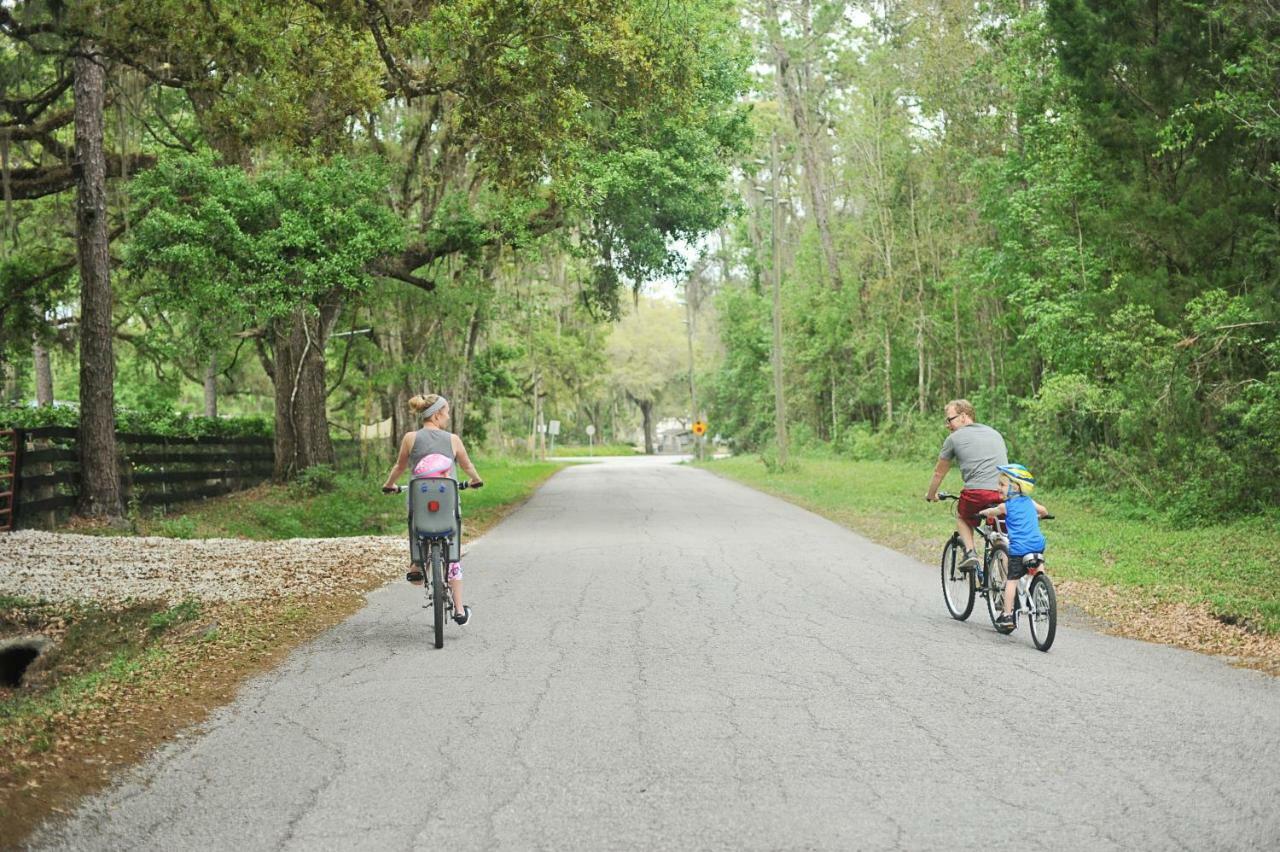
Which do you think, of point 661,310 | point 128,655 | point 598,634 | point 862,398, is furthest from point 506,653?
point 661,310

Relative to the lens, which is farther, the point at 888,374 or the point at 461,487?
the point at 888,374

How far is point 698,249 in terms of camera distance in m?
24.3

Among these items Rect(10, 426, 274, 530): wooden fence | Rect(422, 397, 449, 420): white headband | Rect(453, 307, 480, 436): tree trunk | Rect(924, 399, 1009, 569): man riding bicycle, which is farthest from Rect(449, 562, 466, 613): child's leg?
Rect(453, 307, 480, 436): tree trunk

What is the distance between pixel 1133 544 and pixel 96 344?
605 inches

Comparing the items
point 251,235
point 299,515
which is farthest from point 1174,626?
point 299,515

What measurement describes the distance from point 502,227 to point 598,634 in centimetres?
1331

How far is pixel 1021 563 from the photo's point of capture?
8453mm

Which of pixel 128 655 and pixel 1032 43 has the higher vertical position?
pixel 1032 43

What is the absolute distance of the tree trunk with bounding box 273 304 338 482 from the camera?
22.9 metres

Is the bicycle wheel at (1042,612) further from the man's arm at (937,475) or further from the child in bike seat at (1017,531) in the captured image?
the man's arm at (937,475)

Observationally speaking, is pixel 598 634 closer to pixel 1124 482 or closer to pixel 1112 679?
pixel 1112 679

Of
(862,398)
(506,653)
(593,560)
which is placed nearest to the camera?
(506,653)

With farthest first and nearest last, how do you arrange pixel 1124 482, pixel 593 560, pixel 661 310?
pixel 661 310 < pixel 1124 482 < pixel 593 560

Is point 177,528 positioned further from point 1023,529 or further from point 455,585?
point 1023,529
